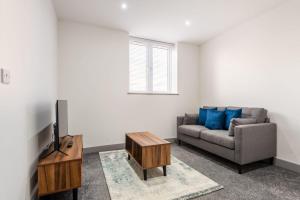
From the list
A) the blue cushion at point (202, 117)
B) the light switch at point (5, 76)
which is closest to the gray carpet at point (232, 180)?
the blue cushion at point (202, 117)

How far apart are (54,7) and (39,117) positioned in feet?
6.53

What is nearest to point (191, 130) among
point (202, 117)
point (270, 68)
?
point (202, 117)

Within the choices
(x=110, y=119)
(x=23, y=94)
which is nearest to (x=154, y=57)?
(x=110, y=119)

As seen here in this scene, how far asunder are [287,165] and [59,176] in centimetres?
319

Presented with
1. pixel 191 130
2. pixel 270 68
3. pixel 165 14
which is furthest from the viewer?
pixel 191 130

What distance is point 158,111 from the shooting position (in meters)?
4.01

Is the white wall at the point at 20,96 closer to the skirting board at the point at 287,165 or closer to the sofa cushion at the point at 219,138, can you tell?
the sofa cushion at the point at 219,138

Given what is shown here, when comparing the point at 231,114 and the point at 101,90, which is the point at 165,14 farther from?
the point at 231,114

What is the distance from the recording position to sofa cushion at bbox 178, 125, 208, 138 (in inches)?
125

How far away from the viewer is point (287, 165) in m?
2.53

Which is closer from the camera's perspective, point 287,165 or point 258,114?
point 287,165

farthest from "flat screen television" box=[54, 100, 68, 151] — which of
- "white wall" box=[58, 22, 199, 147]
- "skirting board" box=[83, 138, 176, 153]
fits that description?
"skirting board" box=[83, 138, 176, 153]

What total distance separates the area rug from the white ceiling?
2630 millimetres

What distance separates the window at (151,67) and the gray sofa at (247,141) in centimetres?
168
